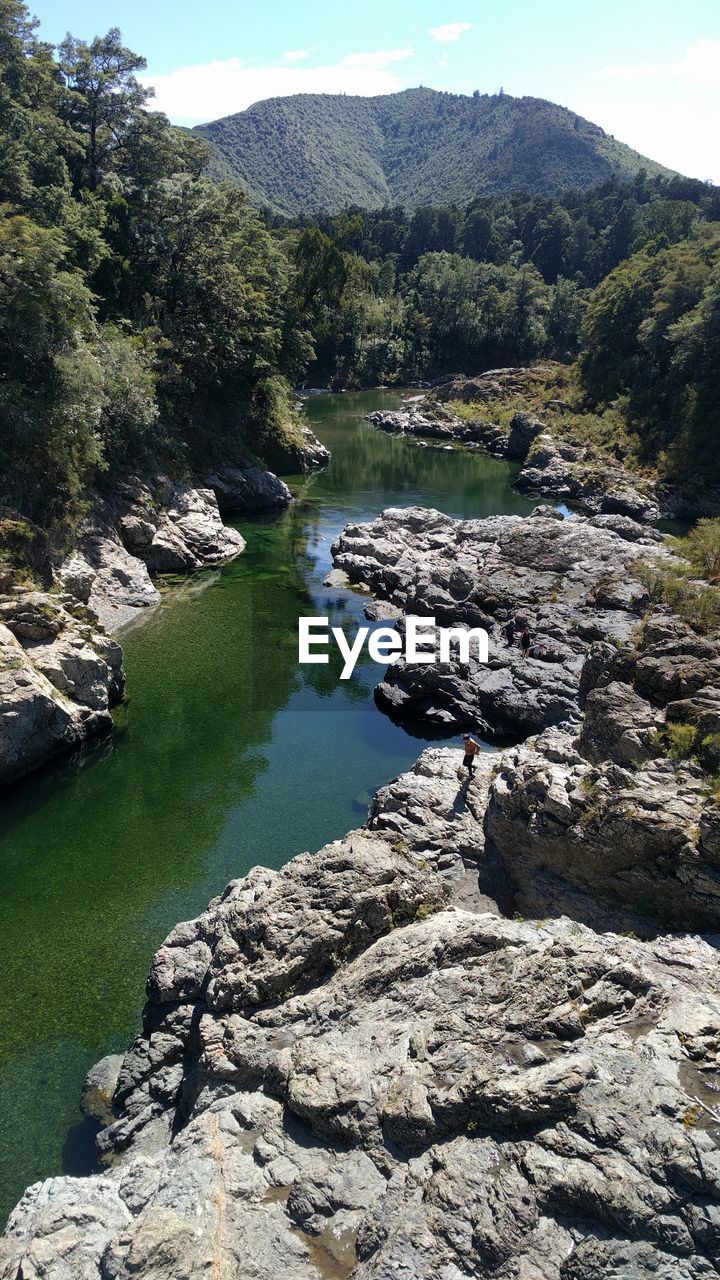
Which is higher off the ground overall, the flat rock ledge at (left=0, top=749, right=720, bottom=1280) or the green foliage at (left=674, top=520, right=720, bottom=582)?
the green foliage at (left=674, top=520, right=720, bottom=582)

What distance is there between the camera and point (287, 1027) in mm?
11086

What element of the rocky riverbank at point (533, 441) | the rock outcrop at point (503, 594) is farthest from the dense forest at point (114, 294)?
the rocky riverbank at point (533, 441)

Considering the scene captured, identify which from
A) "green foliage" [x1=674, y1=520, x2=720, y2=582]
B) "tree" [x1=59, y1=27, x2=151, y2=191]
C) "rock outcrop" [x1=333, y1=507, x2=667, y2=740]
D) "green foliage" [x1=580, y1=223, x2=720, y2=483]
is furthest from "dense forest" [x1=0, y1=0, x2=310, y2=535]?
"green foliage" [x1=580, y1=223, x2=720, y2=483]

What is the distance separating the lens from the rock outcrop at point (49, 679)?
65.4 feet

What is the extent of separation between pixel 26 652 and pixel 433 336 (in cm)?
10578

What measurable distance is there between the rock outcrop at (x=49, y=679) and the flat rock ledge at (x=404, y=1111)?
32.7 feet

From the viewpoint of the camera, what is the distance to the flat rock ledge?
720cm

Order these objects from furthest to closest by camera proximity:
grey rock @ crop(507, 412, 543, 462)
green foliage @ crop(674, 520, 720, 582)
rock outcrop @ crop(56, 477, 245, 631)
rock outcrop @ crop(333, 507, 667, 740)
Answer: grey rock @ crop(507, 412, 543, 462), rock outcrop @ crop(56, 477, 245, 631), rock outcrop @ crop(333, 507, 667, 740), green foliage @ crop(674, 520, 720, 582)

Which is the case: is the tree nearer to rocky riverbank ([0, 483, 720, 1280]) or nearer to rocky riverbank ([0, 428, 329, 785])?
rocky riverbank ([0, 428, 329, 785])

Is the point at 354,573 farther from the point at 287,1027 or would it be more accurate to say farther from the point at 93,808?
the point at 287,1027

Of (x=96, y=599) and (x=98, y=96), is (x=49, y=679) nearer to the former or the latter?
(x=96, y=599)

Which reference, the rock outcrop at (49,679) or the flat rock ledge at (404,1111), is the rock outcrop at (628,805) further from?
the rock outcrop at (49,679)

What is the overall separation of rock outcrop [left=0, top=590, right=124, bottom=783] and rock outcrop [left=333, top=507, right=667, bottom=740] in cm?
967

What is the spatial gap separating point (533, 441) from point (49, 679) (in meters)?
55.4
